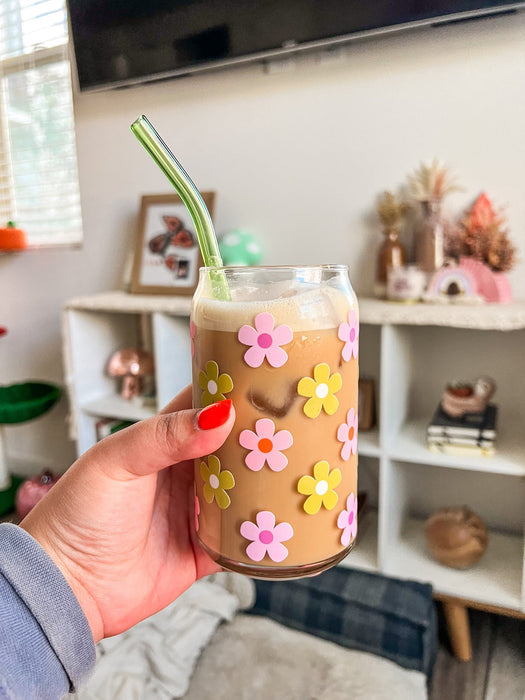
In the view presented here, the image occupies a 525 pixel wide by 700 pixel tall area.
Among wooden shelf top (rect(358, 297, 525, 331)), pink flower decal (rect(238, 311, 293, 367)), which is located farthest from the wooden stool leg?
pink flower decal (rect(238, 311, 293, 367))

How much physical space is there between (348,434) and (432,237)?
1.05 meters

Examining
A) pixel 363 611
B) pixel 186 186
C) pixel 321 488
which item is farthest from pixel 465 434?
pixel 186 186

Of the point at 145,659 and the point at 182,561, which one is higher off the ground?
the point at 182,561

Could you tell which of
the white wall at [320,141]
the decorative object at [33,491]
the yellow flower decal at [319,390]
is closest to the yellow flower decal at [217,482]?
the yellow flower decal at [319,390]

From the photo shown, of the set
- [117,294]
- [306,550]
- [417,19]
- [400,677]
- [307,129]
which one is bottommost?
[400,677]

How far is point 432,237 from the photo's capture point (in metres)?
1.50

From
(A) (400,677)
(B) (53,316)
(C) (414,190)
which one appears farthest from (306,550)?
(B) (53,316)

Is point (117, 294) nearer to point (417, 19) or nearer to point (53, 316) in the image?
point (53, 316)

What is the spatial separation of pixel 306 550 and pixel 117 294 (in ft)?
5.06

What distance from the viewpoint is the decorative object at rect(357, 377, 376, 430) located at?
5.27ft

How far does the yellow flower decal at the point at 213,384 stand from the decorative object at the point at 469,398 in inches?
40.4

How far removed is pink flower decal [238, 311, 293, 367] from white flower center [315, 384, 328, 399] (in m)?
0.05

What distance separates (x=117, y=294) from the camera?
1.96m

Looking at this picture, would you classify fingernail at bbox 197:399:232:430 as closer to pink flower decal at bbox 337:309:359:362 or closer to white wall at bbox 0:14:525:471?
pink flower decal at bbox 337:309:359:362
